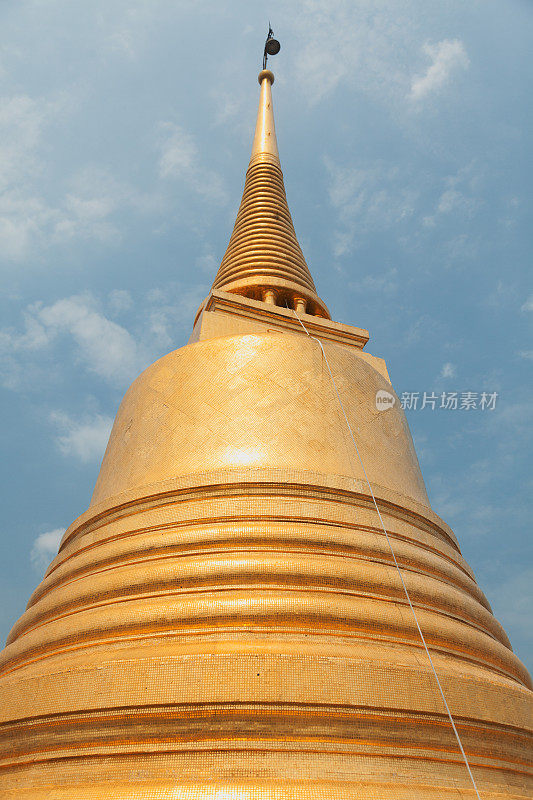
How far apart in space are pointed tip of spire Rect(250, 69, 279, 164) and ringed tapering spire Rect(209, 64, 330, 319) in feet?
1.41

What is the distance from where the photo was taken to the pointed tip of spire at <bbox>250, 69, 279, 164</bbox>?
13.0 meters

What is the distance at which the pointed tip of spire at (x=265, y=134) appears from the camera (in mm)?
13012

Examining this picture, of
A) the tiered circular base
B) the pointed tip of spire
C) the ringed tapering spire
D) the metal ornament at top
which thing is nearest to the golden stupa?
the tiered circular base

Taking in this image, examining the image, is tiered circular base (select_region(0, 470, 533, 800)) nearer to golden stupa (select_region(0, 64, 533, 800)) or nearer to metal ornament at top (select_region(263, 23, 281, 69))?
golden stupa (select_region(0, 64, 533, 800))

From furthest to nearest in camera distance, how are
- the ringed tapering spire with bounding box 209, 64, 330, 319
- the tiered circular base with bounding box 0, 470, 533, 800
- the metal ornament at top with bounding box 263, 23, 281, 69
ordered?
the metal ornament at top with bounding box 263, 23, 281, 69, the ringed tapering spire with bounding box 209, 64, 330, 319, the tiered circular base with bounding box 0, 470, 533, 800

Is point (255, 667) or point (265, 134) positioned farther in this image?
point (265, 134)

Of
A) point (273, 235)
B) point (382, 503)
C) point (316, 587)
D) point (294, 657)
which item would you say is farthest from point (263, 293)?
point (294, 657)

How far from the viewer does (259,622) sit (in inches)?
158

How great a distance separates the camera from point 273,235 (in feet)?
34.4

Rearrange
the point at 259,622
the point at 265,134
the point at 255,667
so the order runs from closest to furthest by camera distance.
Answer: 1. the point at 255,667
2. the point at 259,622
3. the point at 265,134

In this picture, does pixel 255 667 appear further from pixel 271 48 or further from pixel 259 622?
pixel 271 48

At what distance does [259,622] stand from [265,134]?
12271mm

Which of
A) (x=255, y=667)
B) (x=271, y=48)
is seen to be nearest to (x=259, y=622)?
(x=255, y=667)

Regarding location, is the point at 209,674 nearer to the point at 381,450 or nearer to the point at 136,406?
the point at 381,450
